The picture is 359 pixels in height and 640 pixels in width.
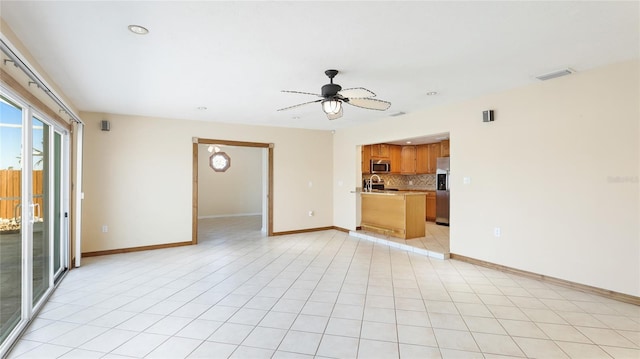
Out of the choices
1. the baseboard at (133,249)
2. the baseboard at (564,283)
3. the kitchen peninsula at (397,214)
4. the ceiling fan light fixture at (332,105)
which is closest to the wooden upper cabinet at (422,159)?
the kitchen peninsula at (397,214)

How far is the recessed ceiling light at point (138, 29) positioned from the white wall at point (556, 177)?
4.04 m

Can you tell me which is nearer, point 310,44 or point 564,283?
point 310,44

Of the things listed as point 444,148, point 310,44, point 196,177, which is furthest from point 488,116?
point 196,177

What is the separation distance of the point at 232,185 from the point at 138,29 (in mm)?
7659

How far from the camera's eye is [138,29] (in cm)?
233

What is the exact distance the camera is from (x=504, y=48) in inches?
105

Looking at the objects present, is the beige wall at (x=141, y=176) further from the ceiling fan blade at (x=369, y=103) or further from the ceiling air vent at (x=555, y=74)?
the ceiling air vent at (x=555, y=74)

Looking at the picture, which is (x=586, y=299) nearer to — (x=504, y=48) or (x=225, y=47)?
(x=504, y=48)

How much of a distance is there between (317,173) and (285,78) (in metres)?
3.76

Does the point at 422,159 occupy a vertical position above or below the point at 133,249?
above

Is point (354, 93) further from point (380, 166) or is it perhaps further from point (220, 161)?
point (220, 161)

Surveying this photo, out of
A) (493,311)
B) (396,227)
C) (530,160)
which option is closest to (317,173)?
(396,227)

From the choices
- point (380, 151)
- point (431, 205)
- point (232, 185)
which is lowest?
point (431, 205)

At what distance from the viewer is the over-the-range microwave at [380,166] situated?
787 centimetres
